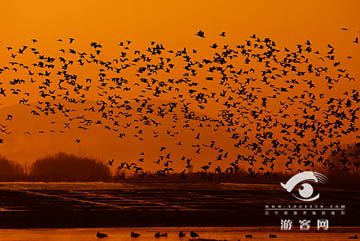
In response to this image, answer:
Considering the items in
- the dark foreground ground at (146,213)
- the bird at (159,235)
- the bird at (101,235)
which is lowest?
the bird at (101,235)

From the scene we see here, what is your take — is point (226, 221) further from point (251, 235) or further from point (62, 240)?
point (62, 240)

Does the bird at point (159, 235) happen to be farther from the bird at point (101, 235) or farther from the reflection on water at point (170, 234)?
the bird at point (101, 235)

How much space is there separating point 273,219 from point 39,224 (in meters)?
16.5

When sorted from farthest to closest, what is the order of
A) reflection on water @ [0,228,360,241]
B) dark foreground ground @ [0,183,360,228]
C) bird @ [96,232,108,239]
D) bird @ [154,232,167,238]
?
dark foreground ground @ [0,183,360,228] → bird @ [154,232,167,238] → bird @ [96,232,108,239] → reflection on water @ [0,228,360,241]

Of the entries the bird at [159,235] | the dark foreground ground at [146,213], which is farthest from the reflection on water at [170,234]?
the dark foreground ground at [146,213]

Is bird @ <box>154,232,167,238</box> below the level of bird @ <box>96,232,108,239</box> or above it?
above

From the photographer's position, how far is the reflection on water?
6919 cm

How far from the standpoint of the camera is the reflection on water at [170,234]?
227 ft

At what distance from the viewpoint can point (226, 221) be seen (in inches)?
3265

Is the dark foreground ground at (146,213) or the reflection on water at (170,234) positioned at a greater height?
the dark foreground ground at (146,213)

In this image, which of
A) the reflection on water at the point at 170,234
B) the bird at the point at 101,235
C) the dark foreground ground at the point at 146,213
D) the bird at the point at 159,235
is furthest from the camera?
the dark foreground ground at the point at 146,213

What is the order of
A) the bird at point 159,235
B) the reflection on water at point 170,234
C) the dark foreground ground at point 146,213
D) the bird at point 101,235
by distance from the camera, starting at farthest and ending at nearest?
the dark foreground ground at point 146,213 → the bird at point 159,235 → the bird at point 101,235 → the reflection on water at point 170,234

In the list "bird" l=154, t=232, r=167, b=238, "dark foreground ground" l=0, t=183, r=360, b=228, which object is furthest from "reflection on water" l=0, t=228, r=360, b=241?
"dark foreground ground" l=0, t=183, r=360, b=228

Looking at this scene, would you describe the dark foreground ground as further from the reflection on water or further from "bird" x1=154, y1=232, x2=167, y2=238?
"bird" x1=154, y1=232, x2=167, y2=238
